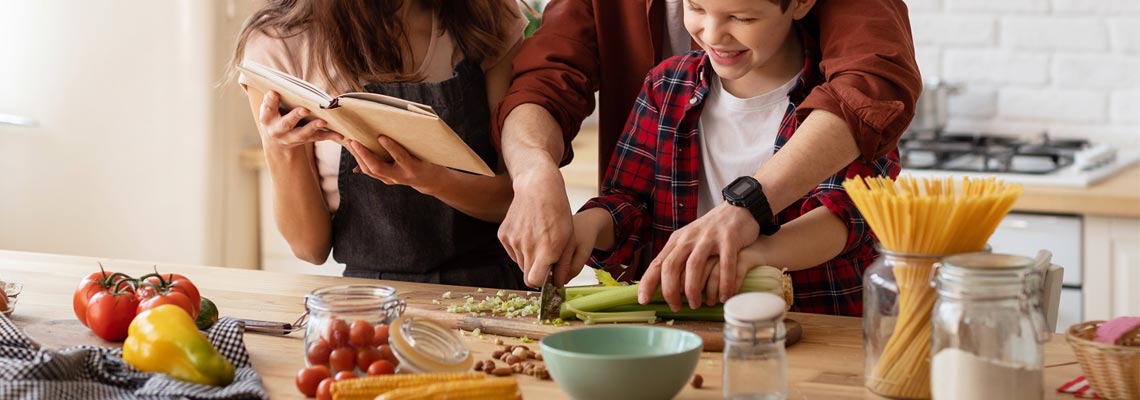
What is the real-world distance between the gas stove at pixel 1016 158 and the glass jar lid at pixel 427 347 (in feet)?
6.56

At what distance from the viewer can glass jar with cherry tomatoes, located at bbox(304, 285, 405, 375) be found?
1.50 m

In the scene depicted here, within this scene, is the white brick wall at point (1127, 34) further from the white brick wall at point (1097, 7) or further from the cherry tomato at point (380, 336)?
the cherry tomato at point (380, 336)

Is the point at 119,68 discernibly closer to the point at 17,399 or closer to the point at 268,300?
the point at 268,300

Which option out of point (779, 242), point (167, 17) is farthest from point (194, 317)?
point (167, 17)

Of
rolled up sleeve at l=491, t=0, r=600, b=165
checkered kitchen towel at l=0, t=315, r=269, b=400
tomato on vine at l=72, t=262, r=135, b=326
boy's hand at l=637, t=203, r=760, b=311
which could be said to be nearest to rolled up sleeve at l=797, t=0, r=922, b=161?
boy's hand at l=637, t=203, r=760, b=311

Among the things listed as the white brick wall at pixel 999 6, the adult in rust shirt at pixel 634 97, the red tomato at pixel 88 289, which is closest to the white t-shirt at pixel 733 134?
the adult in rust shirt at pixel 634 97

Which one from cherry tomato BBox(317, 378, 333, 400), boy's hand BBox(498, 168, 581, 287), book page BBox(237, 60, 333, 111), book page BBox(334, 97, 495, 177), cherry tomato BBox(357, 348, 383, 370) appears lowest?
cherry tomato BBox(317, 378, 333, 400)

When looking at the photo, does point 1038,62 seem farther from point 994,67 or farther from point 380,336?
point 380,336

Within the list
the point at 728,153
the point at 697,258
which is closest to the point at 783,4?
the point at 728,153

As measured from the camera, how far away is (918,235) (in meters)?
1.37

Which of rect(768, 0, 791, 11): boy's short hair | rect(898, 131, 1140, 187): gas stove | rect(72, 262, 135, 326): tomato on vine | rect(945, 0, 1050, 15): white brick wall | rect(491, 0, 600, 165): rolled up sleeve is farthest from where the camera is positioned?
Result: rect(945, 0, 1050, 15): white brick wall

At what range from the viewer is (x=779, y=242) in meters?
1.81

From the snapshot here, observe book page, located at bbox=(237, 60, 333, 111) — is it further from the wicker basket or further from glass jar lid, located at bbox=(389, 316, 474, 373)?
the wicker basket

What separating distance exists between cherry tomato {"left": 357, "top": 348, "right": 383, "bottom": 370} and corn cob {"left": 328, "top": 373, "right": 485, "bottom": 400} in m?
0.13
